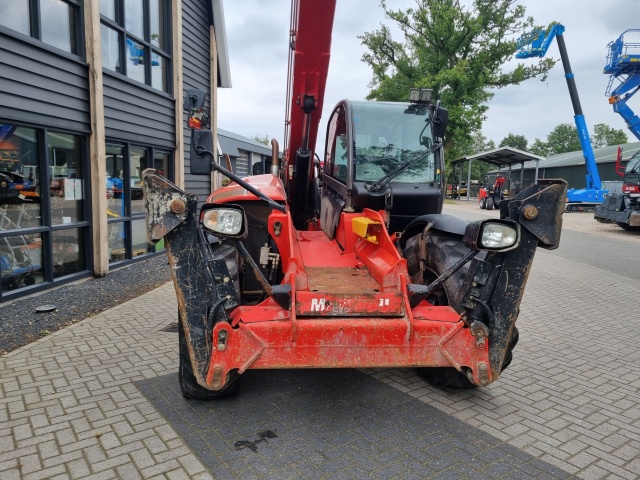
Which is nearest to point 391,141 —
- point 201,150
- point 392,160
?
point 392,160

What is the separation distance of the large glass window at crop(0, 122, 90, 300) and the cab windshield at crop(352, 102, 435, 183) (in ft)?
13.7

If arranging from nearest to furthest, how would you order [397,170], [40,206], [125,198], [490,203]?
[397,170] → [40,206] → [125,198] → [490,203]

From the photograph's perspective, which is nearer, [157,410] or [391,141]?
[157,410]

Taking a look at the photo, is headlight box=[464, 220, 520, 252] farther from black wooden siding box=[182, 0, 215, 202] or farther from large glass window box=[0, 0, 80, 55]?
black wooden siding box=[182, 0, 215, 202]

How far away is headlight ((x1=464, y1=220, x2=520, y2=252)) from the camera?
2963 mm

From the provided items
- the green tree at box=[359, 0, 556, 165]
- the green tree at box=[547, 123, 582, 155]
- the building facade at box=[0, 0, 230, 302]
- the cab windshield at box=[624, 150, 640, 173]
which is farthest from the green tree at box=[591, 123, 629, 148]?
the building facade at box=[0, 0, 230, 302]

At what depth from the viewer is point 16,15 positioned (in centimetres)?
580

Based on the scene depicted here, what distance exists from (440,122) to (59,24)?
17.5 feet

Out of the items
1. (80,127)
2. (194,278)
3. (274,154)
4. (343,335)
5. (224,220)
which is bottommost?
(343,335)

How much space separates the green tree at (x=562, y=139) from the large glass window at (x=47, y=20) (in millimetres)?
85360

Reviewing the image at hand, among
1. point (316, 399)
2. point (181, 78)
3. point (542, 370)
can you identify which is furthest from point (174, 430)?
point (181, 78)

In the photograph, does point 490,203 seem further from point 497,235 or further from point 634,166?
point 497,235

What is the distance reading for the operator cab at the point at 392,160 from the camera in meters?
4.47

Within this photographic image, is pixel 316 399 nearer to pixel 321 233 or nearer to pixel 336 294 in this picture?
pixel 336 294
